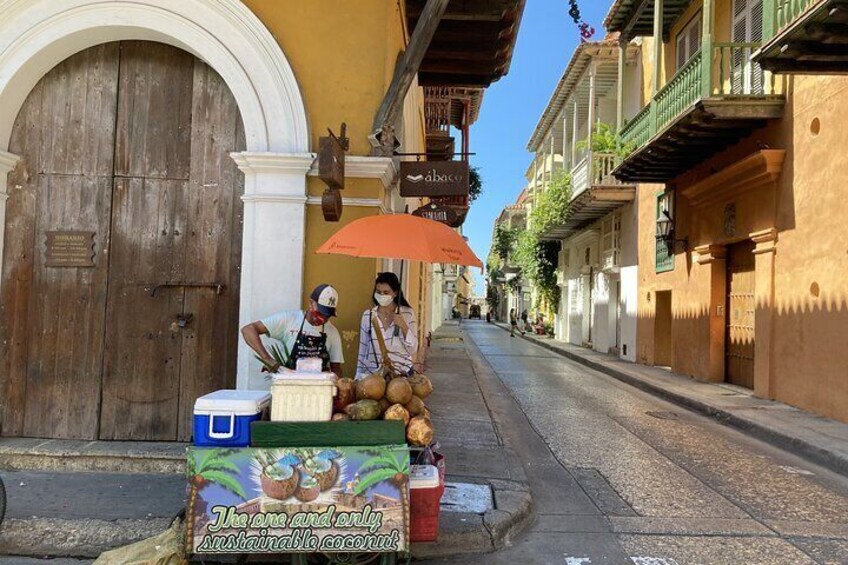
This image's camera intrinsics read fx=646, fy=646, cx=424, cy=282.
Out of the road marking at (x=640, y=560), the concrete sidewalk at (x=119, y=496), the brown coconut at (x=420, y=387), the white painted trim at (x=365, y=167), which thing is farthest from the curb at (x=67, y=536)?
the white painted trim at (x=365, y=167)

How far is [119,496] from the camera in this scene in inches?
183

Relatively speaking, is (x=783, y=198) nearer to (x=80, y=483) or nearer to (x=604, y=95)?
(x=80, y=483)

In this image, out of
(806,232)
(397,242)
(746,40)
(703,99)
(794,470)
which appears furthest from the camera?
(746,40)

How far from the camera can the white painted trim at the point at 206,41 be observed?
5367 mm

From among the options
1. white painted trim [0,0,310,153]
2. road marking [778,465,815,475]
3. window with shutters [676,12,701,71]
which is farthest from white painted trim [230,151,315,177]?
window with shutters [676,12,701,71]

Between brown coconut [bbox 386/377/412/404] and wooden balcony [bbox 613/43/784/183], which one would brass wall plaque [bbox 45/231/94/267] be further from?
wooden balcony [bbox 613/43/784/183]

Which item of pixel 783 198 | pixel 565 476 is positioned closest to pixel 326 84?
pixel 565 476

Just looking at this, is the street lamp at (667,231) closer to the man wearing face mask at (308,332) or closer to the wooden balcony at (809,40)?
the wooden balcony at (809,40)

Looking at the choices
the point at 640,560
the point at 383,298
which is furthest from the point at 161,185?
the point at 640,560

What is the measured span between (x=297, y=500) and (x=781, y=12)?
25.6ft

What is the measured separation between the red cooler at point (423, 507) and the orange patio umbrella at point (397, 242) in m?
1.47

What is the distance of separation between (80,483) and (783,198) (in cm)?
1024

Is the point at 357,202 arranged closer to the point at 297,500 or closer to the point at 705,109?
the point at 297,500

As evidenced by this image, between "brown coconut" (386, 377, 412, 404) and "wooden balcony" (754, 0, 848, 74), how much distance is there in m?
5.65
